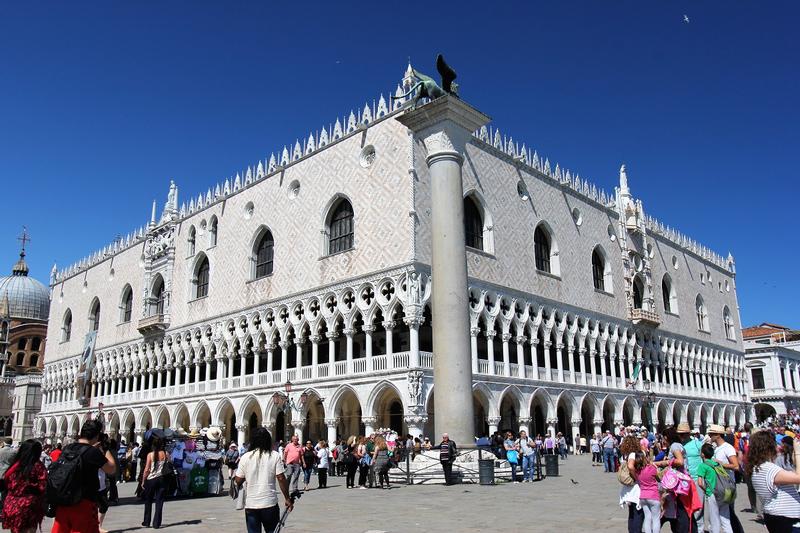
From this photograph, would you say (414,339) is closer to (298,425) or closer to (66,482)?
(298,425)

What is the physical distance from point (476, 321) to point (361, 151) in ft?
27.6

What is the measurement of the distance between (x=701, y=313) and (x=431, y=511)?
42.1 m

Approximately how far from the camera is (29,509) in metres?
5.86

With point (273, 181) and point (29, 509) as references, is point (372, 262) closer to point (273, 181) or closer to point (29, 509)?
point (273, 181)

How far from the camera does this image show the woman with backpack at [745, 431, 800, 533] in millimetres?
4906

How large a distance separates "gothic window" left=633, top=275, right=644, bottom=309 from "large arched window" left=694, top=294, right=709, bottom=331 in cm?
873

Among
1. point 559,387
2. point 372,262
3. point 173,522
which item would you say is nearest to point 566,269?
point 559,387

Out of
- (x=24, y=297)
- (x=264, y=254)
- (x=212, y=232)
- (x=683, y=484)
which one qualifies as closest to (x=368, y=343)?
(x=264, y=254)

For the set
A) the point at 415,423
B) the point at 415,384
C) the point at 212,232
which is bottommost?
the point at 415,423

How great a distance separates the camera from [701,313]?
47.7 metres

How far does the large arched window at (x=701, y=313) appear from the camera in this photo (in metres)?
47.2

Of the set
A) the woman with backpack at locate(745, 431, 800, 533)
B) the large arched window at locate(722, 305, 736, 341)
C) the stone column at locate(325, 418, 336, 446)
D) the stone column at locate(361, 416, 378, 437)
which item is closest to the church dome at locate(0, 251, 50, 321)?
the stone column at locate(325, 418, 336, 446)

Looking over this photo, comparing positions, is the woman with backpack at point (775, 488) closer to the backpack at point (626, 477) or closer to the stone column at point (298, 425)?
the backpack at point (626, 477)

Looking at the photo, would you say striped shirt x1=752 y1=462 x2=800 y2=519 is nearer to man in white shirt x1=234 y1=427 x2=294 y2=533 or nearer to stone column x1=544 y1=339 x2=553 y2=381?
man in white shirt x1=234 y1=427 x2=294 y2=533
